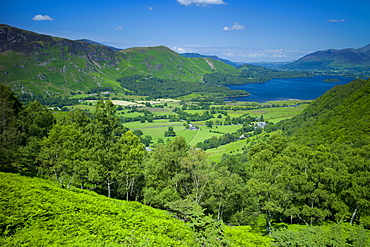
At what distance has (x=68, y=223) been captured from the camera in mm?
17609

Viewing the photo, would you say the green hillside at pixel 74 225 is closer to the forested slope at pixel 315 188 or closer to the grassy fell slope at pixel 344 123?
the forested slope at pixel 315 188

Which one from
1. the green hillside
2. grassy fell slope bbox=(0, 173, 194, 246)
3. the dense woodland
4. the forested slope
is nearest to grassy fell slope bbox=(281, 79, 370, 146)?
the forested slope

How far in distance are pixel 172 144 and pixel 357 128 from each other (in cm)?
7358

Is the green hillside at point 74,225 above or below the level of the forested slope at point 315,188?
above

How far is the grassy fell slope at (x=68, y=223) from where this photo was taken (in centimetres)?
1495

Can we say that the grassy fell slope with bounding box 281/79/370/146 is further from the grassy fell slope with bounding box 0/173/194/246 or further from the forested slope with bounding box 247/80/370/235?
the grassy fell slope with bounding box 0/173/194/246

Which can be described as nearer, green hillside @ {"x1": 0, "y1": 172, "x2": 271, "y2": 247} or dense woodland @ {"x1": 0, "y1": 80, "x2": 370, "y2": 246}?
green hillside @ {"x1": 0, "y1": 172, "x2": 271, "y2": 247}

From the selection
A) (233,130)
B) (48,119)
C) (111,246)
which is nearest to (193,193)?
(111,246)

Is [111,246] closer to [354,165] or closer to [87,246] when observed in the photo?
[87,246]

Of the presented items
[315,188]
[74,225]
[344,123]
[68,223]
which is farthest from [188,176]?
[344,123]

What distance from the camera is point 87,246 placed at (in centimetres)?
1405

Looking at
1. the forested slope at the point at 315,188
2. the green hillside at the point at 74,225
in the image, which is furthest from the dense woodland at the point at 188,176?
the green hillside at the point at 74,225

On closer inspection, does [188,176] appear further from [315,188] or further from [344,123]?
[344,123]

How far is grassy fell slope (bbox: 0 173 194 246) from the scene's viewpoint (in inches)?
589
